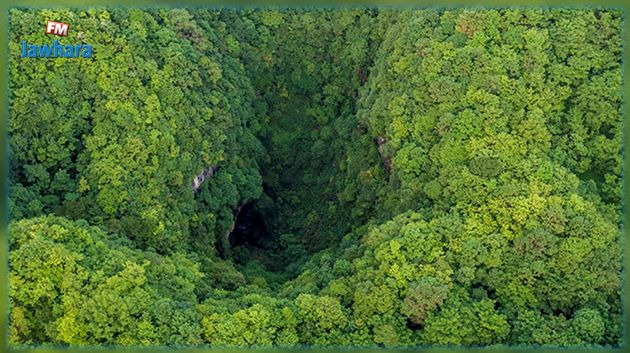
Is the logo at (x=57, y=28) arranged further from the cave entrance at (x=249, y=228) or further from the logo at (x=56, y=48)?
the cave entrance at (x=249, y=228)

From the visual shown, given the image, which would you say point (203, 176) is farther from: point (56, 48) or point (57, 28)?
point (57, 28)

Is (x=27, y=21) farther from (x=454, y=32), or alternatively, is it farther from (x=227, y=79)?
(x=454, y=32)

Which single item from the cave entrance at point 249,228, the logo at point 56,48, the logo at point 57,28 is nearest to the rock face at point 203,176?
the cave entrance at point 249,228

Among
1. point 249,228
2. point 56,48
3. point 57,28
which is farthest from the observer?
point 249,228

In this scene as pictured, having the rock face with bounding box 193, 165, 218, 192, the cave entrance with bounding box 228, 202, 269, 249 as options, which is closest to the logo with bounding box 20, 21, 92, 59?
the rock face with bounding box 193, 165, 218, 192

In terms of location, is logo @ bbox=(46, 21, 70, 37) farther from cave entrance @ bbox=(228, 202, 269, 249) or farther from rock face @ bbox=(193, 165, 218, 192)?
cave entrance @ bbox=(228, 202, 269, 249)

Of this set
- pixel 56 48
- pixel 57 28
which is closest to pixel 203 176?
pixel 56 48

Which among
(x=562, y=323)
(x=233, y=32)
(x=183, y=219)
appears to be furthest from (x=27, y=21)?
(x=562, y=323)

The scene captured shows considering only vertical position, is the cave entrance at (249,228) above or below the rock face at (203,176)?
below
